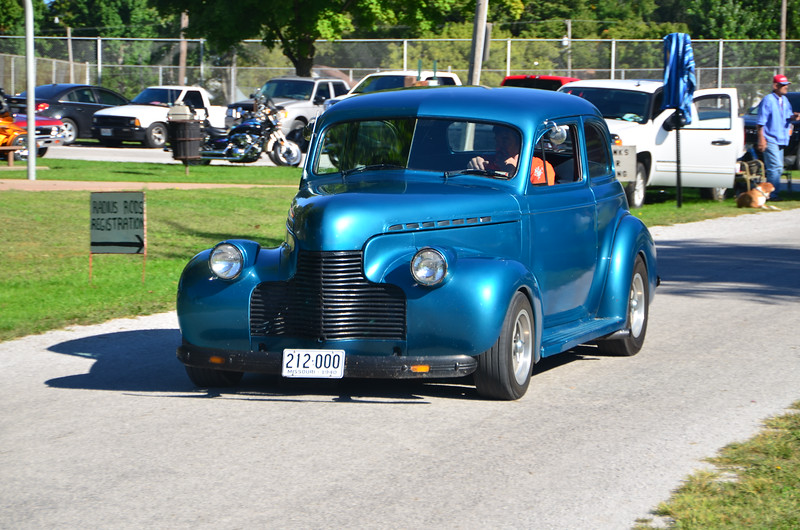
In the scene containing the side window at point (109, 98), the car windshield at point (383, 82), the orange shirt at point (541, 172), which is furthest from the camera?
the side window at point (109, 98)

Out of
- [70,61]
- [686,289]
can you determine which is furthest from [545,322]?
[70,61]

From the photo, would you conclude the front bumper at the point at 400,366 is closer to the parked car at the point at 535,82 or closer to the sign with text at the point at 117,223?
the sign with text at the point at 117,223

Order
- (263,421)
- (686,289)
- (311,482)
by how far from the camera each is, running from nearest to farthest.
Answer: (311,482) → (263,421) → (686,289)

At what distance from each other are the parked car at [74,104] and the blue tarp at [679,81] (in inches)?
782

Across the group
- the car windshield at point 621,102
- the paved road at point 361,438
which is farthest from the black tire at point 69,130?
the paved road at point 361,438

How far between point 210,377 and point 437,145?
2155mm

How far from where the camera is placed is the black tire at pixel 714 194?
72.1 feet

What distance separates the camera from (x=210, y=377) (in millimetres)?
7406

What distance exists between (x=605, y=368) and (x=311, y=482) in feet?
11.7

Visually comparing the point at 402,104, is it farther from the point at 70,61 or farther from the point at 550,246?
the point at 70,61

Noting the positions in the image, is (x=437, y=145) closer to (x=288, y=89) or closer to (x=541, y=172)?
(x=541, y=172)

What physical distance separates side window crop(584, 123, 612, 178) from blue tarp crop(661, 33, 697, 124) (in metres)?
10.6

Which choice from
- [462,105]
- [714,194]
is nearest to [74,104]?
[714,194]

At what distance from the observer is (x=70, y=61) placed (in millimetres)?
43938
